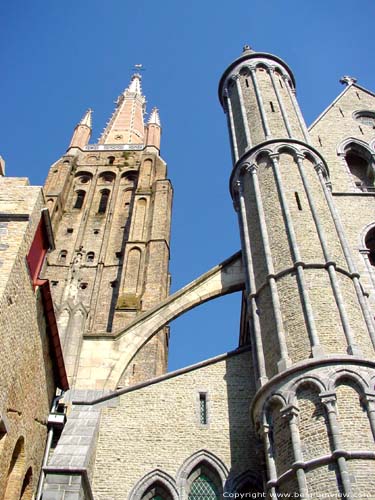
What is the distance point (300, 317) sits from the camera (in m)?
9.84

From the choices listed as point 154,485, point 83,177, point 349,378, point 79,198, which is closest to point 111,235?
point 79,198

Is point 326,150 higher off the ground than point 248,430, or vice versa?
point 326,150

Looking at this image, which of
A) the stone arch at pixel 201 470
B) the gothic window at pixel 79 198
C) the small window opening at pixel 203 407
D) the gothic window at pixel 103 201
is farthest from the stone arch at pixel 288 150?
the gothic window at pixel 79 198

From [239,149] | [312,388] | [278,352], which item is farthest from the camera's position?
[239,149]

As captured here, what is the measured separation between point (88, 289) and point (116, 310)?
4.09 meters

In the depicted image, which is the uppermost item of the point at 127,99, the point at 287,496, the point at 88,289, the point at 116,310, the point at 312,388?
the point at 127,99

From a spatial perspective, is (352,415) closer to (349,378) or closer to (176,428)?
(349,378)

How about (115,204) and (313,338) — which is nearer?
(313,338)

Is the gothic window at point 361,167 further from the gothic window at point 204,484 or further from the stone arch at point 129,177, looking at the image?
the stone arch at point 129,177

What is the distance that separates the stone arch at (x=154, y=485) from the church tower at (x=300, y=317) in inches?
71.2

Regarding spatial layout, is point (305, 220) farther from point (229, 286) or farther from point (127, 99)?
point (127, 99)

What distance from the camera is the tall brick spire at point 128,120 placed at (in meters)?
41.7

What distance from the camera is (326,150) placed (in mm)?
17141

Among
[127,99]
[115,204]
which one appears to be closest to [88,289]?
[115,204]
